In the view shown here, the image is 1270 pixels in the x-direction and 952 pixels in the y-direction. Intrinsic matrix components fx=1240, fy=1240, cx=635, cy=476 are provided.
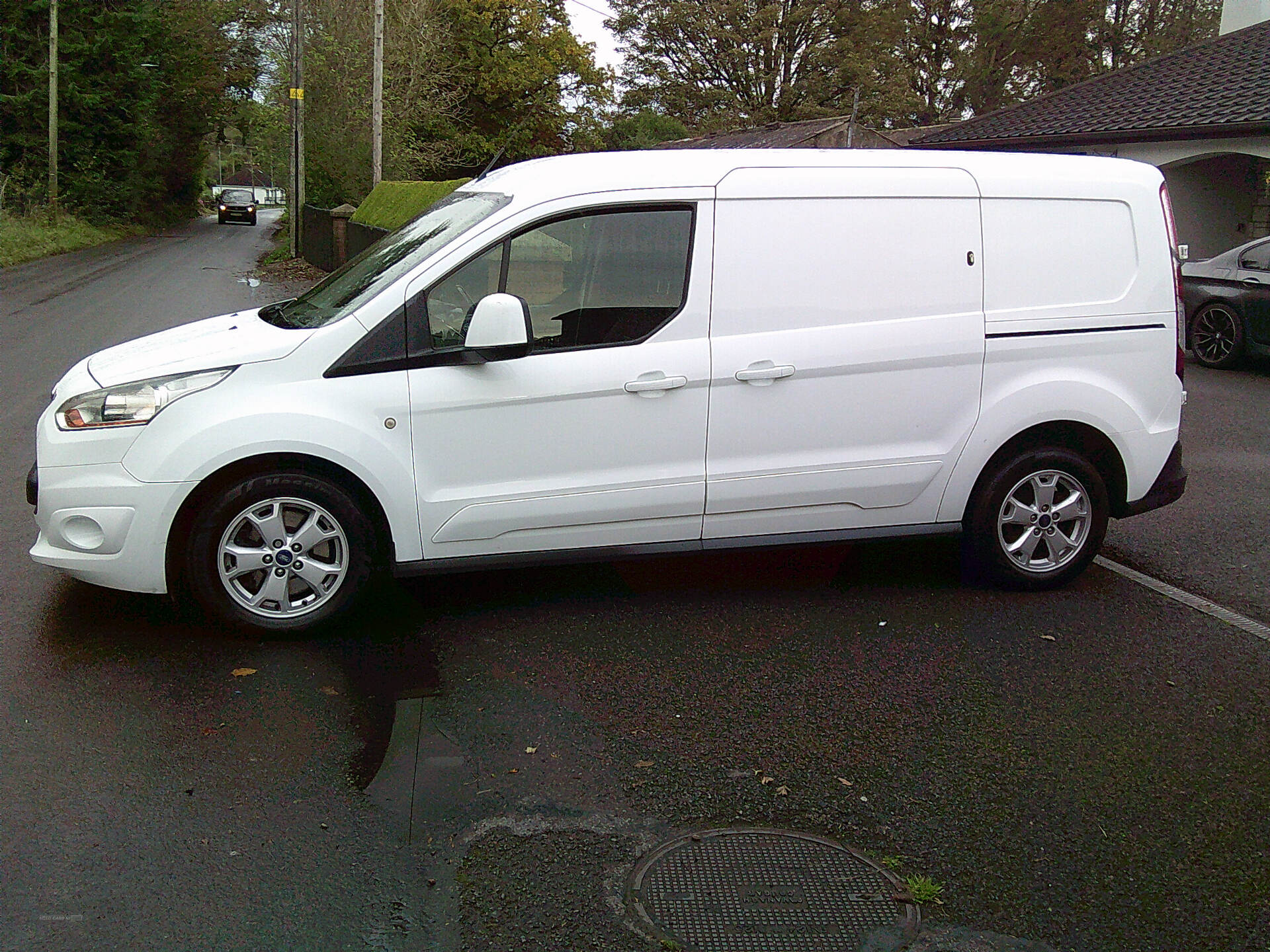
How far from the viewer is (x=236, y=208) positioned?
62.7 meters

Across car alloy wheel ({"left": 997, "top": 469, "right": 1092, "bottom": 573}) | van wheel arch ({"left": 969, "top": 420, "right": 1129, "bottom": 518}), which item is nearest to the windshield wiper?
van wheel arch ({"left": 969, "top": 420, "right": 1129, "bottom": 518})

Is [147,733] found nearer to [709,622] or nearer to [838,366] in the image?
[709,622]

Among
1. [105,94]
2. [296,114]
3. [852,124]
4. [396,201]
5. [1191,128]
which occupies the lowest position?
[396,201]

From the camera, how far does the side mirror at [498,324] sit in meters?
5.05

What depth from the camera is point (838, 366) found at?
558cm

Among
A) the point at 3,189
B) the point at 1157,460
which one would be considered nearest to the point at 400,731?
the point at 1157,460

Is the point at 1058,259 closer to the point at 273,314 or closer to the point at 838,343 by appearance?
the point at 838,343

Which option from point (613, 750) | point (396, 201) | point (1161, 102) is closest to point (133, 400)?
point (613, 750)

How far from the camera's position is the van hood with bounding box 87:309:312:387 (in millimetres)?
5109

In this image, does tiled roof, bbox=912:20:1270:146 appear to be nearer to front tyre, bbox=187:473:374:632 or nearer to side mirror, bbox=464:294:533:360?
side mirror, bbox=464:294:533:360

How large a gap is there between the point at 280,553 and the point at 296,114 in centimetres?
2759

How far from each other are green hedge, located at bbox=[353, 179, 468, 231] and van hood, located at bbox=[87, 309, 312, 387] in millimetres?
13440

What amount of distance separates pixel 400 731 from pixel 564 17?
5728 cm

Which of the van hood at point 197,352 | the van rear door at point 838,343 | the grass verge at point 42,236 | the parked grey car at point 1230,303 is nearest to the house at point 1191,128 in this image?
the parked grey car at point 1230,303
